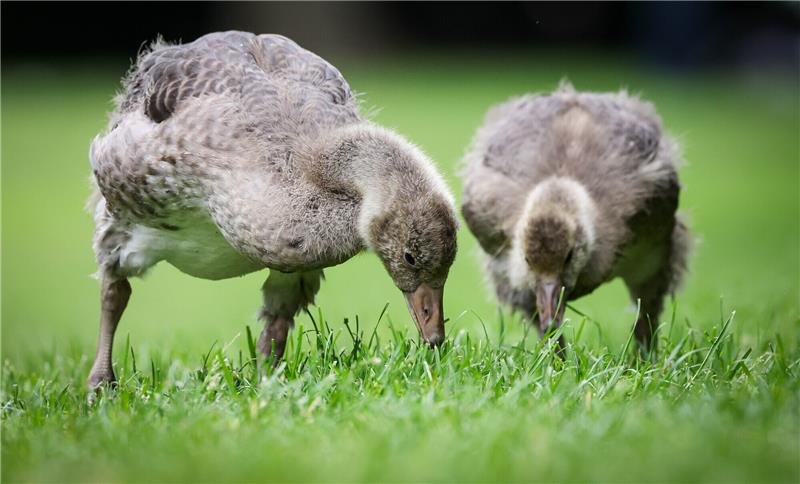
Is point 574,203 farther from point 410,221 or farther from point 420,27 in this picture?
point 420,27

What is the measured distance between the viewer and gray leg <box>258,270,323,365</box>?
18.7ft

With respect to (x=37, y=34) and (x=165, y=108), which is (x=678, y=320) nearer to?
(x=165, y=108)

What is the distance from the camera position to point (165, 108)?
5.19 metres

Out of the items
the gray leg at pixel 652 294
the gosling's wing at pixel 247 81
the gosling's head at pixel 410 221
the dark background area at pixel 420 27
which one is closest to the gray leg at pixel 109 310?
the gosling's wing at pixel 247 81

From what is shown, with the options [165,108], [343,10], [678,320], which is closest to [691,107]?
[343,10]

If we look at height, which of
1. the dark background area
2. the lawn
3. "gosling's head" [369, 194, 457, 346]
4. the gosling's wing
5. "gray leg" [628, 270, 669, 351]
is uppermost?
the dark background area

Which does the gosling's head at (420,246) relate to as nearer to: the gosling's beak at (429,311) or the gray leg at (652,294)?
the gosling's beak at (429,311)

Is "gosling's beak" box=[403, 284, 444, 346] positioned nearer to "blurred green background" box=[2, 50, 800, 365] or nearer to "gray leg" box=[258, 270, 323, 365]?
"blurred green background" box=[2, 50, 800, 365]

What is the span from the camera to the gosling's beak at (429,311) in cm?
475

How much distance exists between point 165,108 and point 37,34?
21.8 m

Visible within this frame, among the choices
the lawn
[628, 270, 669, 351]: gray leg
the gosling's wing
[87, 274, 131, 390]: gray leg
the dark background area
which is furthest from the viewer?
the dark background area

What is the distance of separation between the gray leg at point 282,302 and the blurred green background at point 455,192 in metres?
0.28

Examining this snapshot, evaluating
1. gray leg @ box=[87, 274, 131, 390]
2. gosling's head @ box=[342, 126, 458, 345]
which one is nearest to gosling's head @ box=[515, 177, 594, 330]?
gosling's head @ box=[342, 126, 458, 345]

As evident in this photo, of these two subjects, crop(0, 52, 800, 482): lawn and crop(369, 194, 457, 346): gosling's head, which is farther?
crop(369, 194, 457, 346): gosling's head
